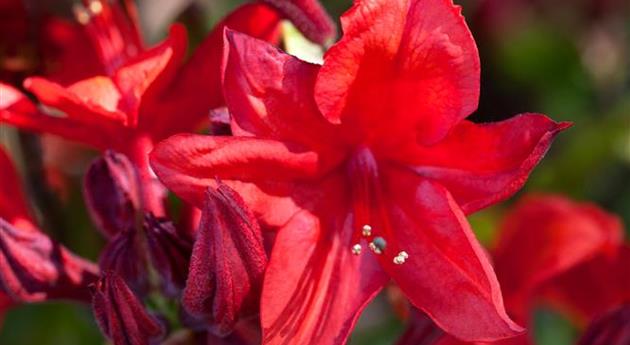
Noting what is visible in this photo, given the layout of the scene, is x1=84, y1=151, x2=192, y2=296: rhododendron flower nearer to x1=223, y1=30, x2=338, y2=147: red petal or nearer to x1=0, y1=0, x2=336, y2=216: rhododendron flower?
x1=0, y1=0, x2=336, y2=216: rhododendron flower

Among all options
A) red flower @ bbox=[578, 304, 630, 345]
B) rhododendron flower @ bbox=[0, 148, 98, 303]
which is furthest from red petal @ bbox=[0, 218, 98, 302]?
red flower @ bbox=[578, 304, 630, 345]

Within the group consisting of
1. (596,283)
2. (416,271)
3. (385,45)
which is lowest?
(596,283)

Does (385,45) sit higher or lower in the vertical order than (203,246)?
higher

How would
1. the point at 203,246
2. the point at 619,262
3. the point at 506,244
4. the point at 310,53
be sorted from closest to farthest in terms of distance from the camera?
the point at 203,246
the point at 310,53
the point at 619,262
the point at 506,244

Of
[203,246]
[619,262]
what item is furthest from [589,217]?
[203,246]

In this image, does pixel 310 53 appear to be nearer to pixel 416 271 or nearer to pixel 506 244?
pixel 416 271

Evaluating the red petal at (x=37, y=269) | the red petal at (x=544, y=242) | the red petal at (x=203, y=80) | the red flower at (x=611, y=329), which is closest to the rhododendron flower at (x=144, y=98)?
the red petal at (x=203, y=80)

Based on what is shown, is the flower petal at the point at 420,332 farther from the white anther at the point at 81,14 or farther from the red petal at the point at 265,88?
the white anther at the point at 81,14

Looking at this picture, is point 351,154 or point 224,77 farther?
point 351,154
